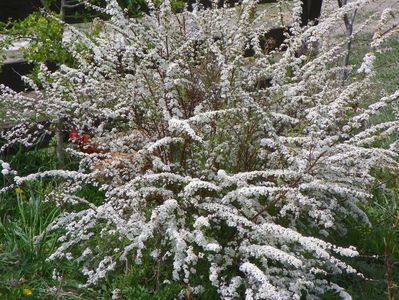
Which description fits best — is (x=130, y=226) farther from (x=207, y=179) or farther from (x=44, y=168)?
(x=44, y=168)

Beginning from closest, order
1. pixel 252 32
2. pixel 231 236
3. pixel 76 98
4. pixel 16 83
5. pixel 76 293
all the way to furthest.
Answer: pixel 76 293 < pixel 231 236 < pixel 76 98 < pixel 252 32 < pixel 16 83

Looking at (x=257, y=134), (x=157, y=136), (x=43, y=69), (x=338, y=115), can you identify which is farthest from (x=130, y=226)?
(x=338, y=115)

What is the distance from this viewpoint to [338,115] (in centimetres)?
423

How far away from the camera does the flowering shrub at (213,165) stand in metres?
3.17

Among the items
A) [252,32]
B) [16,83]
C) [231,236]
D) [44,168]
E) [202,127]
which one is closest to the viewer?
[231,236]

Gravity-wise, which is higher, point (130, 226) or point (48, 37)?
point (48, 37)

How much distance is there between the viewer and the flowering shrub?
3.17 metres

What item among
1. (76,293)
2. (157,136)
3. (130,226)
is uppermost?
(157,136)

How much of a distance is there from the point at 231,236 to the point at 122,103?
93 centimetres

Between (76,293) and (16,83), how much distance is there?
2375mm

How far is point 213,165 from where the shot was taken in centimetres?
362

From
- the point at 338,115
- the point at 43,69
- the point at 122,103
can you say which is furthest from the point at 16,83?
the point at 338,115

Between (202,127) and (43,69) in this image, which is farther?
(43,69)

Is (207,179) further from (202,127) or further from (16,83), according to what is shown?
(16,83)
